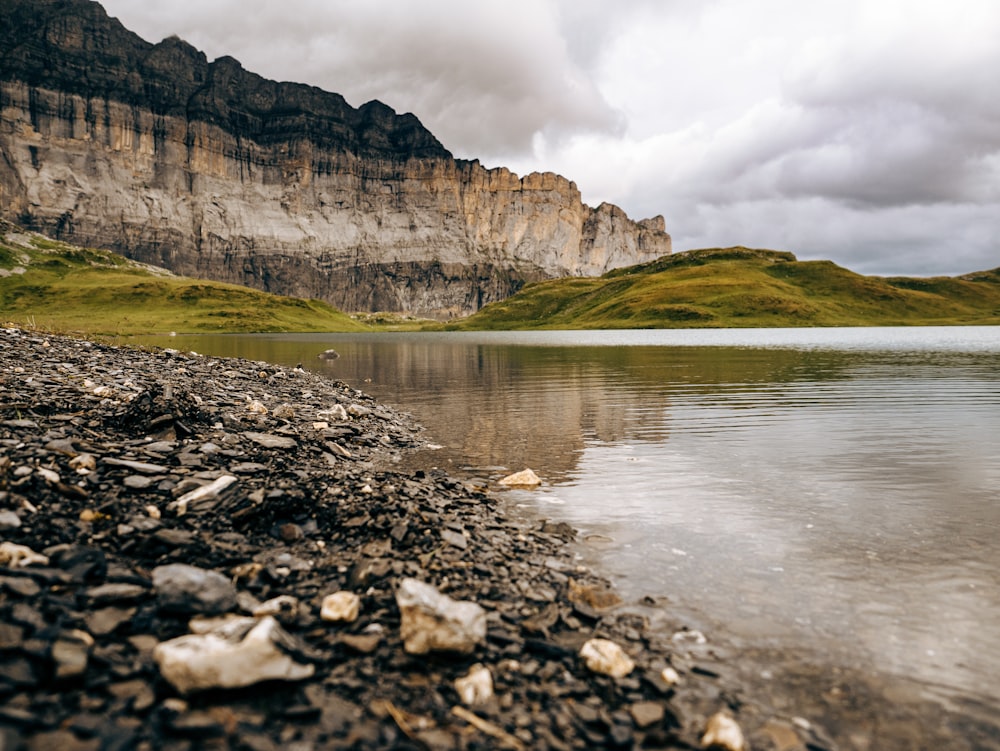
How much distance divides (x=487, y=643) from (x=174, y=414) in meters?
11.9

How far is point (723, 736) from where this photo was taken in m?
5.36

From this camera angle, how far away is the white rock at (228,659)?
5.17 metres

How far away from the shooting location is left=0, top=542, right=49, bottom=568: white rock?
6641 mm

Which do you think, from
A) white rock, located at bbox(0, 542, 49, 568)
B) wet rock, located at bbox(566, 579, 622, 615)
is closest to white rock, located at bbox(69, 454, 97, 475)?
white rock, located at bbox(0, 542, 49, 568)

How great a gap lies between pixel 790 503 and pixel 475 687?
11.1 meters

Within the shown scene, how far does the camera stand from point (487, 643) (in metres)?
6.67

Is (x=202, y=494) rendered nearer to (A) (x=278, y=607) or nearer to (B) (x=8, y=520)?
(B) (x=8, y=520)

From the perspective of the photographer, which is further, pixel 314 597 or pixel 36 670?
pixel 314 597

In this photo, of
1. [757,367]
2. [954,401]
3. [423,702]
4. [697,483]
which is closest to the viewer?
[423,702]

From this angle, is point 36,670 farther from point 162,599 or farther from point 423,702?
point 423,702

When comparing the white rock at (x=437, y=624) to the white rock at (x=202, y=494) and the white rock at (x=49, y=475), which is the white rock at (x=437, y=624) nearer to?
the white rock at (x=202, y=494)

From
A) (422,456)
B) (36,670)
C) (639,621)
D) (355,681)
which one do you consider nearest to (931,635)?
(639,621)

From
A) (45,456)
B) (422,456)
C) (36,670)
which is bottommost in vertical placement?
(422,456)

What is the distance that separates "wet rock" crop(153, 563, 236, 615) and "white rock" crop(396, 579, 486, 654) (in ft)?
7.25
